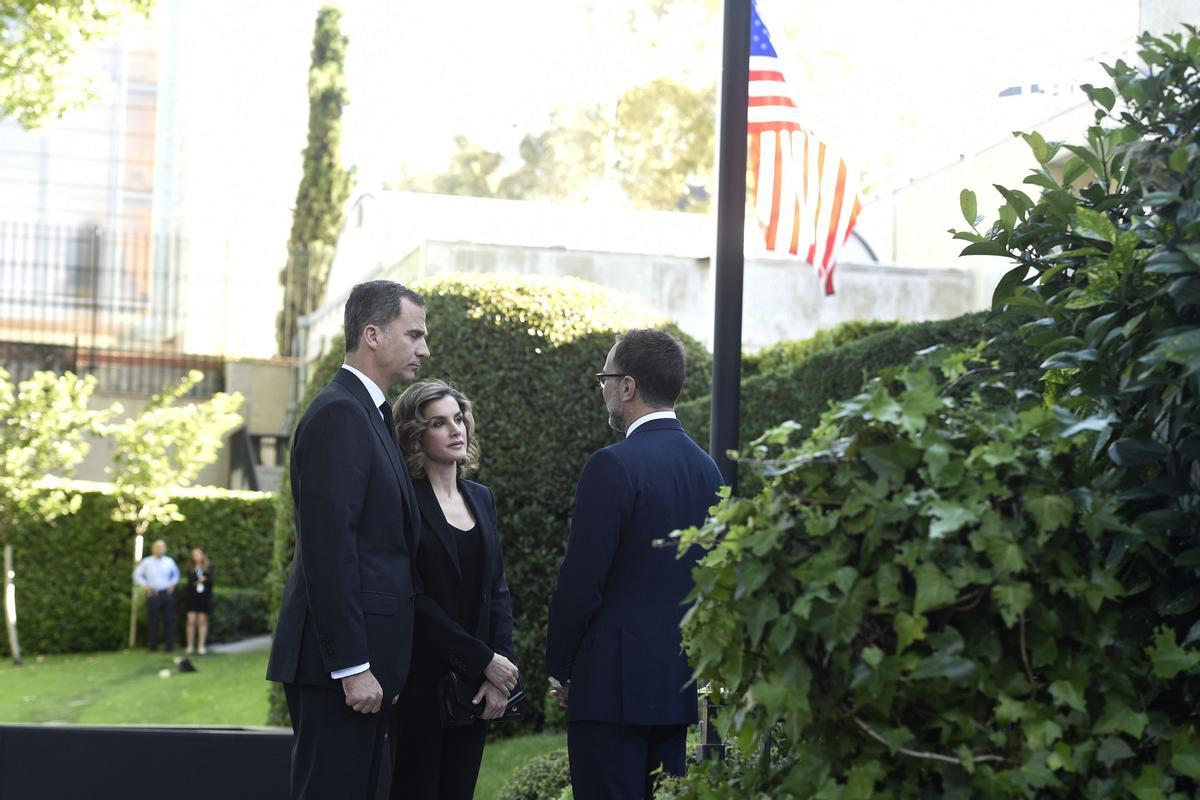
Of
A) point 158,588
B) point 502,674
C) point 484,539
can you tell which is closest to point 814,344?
point 484,539

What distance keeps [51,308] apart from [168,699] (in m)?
17.4

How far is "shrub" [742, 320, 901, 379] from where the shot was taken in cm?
1278

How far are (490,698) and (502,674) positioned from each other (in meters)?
0.09

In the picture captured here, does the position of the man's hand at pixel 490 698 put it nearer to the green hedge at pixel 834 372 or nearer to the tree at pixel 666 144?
the green hedge at pixel 834 372

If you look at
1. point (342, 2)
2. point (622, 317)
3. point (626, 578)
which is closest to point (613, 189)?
point (342, 2)

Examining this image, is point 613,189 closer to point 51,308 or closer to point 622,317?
point 51,308

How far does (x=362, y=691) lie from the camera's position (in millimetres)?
3842

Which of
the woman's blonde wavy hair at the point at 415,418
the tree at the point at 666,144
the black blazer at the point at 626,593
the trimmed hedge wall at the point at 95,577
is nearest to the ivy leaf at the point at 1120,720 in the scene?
the black blazer at the point at 626,593

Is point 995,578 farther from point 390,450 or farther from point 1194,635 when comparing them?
point 390,450

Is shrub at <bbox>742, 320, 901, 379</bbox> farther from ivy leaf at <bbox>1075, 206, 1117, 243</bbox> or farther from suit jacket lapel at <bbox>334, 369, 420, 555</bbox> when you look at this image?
ivy leaf at <bbox>1075, 206, 1117, 243</bbox>

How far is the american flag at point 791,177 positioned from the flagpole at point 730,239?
299cm

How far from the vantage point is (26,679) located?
60.9 ft

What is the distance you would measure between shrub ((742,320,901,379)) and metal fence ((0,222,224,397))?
17750mm

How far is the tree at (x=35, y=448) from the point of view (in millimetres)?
20734
